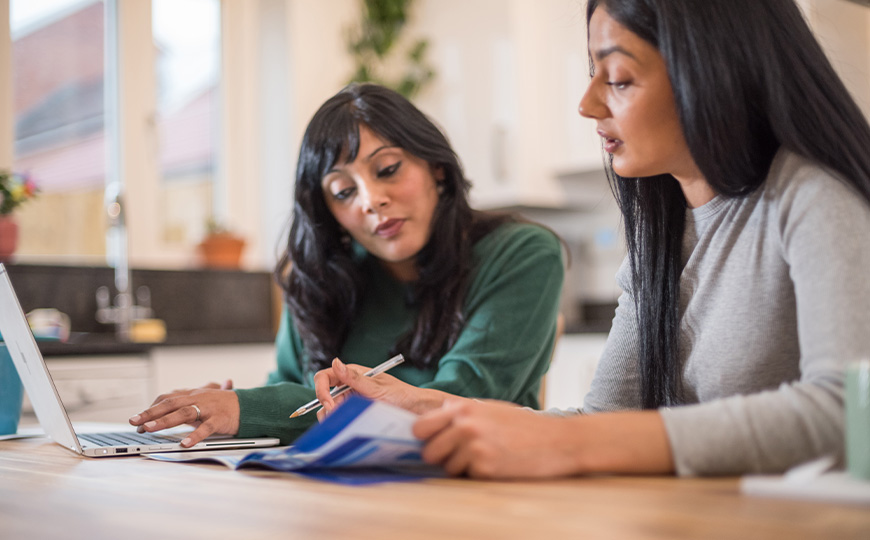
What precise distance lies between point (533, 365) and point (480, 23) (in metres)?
2.81

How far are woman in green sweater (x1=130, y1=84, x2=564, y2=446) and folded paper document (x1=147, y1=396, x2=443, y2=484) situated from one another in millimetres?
571

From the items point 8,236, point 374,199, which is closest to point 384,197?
point 374,199

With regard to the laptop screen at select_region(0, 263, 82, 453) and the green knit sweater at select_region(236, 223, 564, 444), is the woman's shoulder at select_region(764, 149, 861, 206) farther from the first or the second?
the laptop screen at select_region(0, 263, 82, 453)

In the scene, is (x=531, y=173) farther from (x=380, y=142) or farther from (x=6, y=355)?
(x=6, y=355)

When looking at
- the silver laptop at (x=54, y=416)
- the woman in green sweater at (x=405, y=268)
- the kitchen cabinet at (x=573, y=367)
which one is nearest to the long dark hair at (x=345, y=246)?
the woman in green sweater at (x=405, y=268)

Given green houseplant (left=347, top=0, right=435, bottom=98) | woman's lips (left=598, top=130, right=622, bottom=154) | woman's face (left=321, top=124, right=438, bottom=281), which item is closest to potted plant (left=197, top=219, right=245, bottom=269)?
green houseplant (left=347, top=0, right=435, bottom=98)

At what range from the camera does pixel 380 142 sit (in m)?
1.63

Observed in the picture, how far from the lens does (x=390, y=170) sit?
1.64m

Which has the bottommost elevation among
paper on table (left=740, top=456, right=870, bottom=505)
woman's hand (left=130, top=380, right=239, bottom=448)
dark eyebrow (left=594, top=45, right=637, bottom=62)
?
woman's hand (left=130, top=380, right=239, bottom=448)

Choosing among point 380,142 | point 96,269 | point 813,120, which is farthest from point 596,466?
point 96,269

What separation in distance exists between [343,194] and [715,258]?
2.71 feet

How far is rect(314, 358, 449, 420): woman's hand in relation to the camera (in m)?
1.14

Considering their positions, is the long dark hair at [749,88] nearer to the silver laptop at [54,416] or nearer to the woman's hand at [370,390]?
the woman's hand at [370,390]

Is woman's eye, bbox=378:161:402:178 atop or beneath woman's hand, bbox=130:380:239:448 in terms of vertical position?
atop
